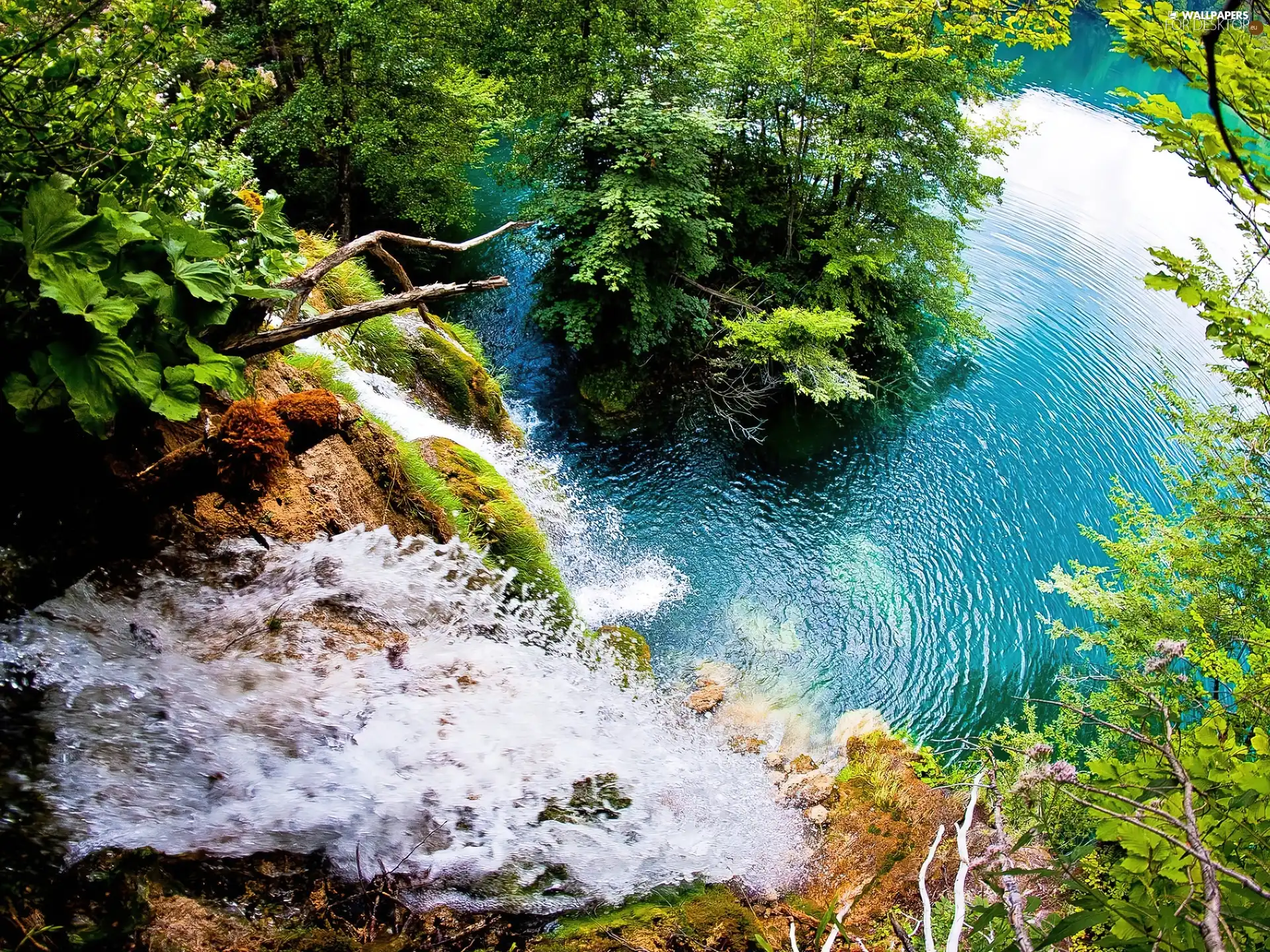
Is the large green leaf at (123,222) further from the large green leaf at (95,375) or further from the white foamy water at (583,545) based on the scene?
the white foamy water at (583,545)

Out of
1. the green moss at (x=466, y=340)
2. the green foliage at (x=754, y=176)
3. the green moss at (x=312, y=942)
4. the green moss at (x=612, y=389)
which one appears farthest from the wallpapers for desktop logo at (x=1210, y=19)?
the green moss at (x=612, y=389)

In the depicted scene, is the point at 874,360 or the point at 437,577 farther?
the point at 874,360

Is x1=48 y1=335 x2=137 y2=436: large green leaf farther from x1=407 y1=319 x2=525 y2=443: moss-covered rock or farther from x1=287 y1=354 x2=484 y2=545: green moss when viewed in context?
x1=407 y1=319 x2=525 y2=443: moss-covered rock

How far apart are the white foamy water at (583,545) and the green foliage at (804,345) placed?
153 inches

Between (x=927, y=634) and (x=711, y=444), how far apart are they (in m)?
4.68

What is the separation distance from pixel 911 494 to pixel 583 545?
5806mm

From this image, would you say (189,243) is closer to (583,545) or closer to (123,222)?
(123,222)

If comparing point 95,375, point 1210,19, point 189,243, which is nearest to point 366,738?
point 95,375

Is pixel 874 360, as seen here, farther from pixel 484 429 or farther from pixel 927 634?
pixel 484 429

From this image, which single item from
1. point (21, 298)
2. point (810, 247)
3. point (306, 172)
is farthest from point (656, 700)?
→ point (306, 172)

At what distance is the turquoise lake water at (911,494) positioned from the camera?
9752mm

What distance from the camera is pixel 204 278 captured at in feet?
12.2

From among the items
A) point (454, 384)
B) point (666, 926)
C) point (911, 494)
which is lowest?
point (911, 494)

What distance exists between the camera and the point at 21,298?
3.16 metres
